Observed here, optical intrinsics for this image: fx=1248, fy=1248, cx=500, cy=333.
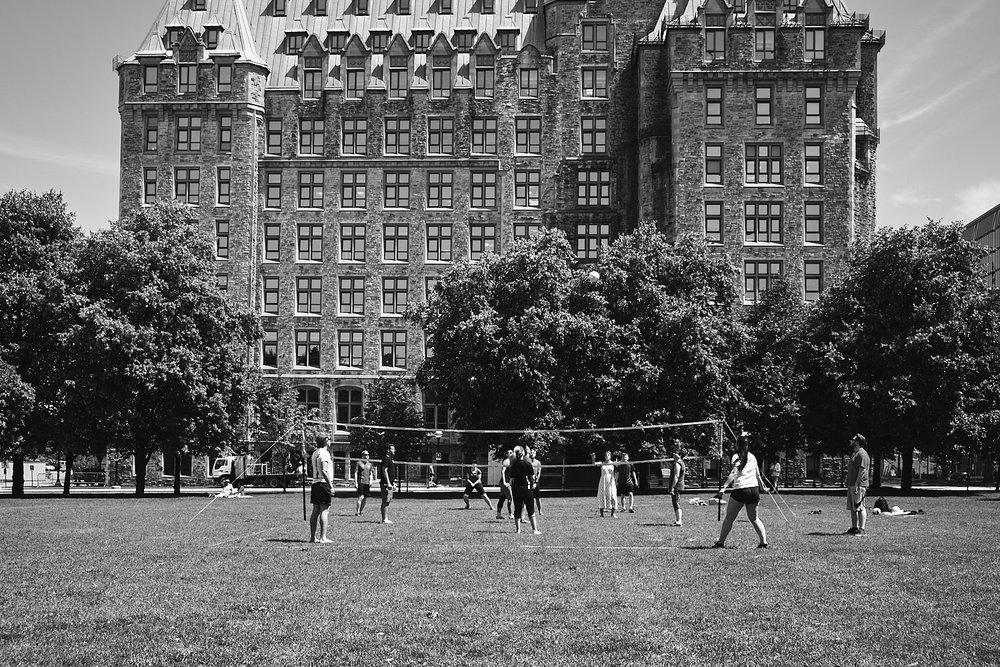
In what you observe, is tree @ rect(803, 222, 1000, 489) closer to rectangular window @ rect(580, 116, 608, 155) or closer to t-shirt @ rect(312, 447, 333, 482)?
rectangular window @ rect(580, 116, 608, 155)

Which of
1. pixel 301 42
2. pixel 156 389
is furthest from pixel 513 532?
pixel 301 42

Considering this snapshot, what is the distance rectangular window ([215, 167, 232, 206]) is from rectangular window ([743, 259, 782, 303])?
37789 mm

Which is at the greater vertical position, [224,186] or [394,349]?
[224,186]

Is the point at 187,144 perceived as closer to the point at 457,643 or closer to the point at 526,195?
the point at 526,195

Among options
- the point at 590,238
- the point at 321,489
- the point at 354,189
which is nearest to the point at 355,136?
the point at 354,189

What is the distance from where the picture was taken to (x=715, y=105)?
3406 inches

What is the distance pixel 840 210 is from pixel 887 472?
25.2m

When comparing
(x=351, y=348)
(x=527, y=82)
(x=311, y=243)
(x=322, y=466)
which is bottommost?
(x=322, y=466)

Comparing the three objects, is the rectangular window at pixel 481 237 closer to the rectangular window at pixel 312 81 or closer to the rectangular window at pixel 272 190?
the rectangular window at pixel 272 190

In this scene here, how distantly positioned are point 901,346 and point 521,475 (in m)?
36.3

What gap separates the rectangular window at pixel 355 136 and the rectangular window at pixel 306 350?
14046 millimetres

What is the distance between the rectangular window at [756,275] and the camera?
3378 inches

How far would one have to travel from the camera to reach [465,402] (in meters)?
62.1

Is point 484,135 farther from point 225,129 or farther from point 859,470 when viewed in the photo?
point 859,470
